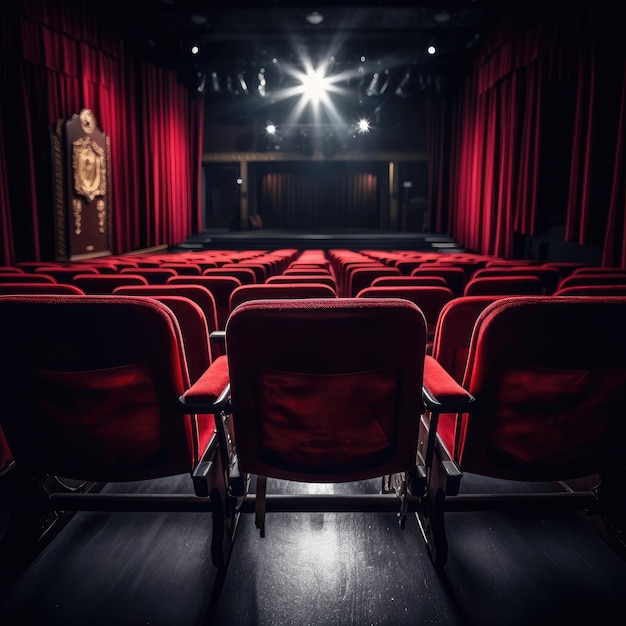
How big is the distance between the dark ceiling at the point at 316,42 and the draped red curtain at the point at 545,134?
2.59 feet

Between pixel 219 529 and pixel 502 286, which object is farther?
pixel 502 286

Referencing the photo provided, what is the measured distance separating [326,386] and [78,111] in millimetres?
7668

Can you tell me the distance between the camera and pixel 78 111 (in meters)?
7.02

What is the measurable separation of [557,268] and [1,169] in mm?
6061

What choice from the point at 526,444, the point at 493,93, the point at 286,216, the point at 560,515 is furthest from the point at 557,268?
the point at 286,216

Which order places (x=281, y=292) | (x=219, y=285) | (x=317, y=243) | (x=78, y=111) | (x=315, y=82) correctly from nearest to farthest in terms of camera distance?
(x=281, y=292)
(x=219, y=285)
(x=78, y=111)
(x=315, y=82)
(x=317, y=243)

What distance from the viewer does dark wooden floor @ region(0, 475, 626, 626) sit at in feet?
3.75

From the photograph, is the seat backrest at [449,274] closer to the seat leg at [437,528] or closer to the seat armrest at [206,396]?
the seat leg at [437,528]

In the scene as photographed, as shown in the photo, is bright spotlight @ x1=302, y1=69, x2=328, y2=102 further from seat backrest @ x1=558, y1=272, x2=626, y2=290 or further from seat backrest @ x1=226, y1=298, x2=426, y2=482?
seat backrest @ x1=226, y1=298, x2=426, y2=482

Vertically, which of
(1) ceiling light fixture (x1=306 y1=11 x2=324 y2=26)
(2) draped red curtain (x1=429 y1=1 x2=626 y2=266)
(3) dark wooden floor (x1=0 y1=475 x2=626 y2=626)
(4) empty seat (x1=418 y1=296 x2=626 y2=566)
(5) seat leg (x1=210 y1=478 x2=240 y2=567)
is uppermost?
(1) ceiling light fixture (x1=306 y1=11 x2=324 y2=26)

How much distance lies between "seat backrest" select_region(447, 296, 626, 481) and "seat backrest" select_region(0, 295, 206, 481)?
0.73m

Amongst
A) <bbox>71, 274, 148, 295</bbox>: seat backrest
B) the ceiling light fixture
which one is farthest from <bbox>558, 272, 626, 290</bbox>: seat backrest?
the ceiling light fixture

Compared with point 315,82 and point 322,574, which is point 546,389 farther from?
point 315,82

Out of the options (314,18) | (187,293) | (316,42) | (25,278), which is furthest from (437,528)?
(316,42)
